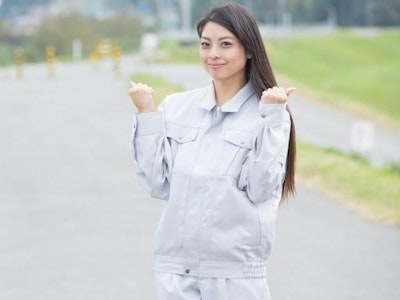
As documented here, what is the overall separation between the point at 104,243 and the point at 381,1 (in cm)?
9361

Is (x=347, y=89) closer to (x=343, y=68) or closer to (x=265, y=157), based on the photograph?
(x=343, y=68)

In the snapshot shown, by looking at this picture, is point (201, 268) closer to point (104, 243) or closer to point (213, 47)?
point (213, 47)

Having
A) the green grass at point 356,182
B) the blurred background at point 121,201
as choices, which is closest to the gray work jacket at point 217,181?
the blurred background at point 121,201

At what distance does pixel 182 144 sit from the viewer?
4.10 meters

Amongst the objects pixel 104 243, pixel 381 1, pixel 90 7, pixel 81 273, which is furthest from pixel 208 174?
pixel 90 7

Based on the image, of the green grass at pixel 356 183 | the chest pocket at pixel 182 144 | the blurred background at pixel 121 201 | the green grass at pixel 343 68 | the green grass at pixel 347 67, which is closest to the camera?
the chest pocket at pixel 182 144

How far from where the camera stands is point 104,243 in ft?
31.7

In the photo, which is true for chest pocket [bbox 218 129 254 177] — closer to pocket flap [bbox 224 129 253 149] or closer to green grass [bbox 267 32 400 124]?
pocket flap [bbox 224 129 253 149]

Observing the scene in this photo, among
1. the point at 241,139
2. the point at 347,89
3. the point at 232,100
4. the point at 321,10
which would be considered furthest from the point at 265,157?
the point at 321,10

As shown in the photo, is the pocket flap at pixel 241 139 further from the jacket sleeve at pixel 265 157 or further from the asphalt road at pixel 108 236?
the asphalt road at pixel 108 236

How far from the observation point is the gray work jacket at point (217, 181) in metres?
4.00

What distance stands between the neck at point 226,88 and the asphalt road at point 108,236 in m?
3.56

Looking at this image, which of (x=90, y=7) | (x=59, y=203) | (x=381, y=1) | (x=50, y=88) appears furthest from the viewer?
(x=90, y=7)

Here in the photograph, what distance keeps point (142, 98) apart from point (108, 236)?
5859mm
